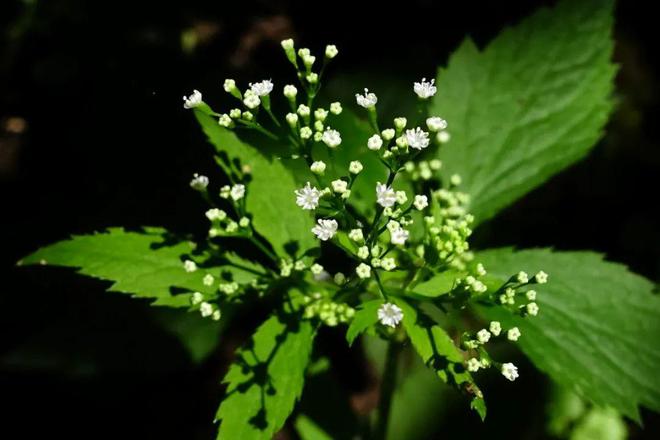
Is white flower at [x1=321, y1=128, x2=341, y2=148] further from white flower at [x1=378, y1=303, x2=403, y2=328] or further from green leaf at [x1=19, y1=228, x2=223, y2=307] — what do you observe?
green leaf at [x1=19, y1=228, x2=223, y2=307]

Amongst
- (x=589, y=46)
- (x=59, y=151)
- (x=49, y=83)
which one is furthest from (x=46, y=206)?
(x=589, y=46)

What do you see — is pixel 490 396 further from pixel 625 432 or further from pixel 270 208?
pixel 270 208

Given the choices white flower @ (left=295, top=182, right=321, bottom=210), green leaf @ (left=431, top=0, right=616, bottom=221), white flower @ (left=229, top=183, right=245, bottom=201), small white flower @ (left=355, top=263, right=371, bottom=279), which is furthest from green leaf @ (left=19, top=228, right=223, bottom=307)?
green leaf @ (left=431, top=0, right=616, bottom=221)

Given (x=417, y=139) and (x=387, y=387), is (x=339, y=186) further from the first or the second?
(x=387, y=387)

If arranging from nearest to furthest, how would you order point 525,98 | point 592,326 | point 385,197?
point 385,197 → point 592,326 → point 525,98

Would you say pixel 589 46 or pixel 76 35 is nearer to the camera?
pixel 589 46

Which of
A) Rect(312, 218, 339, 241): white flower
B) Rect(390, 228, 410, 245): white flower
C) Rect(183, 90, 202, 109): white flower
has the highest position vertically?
Rect(183, 90, 202, 109): white flower

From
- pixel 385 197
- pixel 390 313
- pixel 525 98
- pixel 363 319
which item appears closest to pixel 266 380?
pixel 363 319
